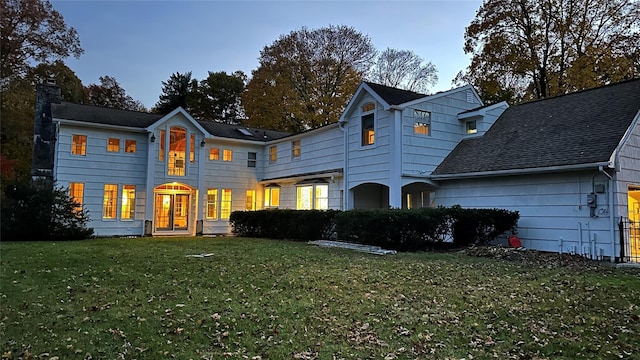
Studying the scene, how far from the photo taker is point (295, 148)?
21609 mm

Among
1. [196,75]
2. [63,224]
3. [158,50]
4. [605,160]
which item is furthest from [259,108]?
[605,160]

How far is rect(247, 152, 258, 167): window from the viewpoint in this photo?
23000 mm

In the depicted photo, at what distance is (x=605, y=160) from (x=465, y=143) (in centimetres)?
644

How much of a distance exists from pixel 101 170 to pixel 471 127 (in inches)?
631

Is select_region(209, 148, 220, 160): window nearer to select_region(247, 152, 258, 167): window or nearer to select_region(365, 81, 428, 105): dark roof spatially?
select_region(247, 152, 258, 167): window

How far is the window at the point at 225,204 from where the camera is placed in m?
21.7

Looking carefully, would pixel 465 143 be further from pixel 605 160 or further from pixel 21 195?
pixel 21 195

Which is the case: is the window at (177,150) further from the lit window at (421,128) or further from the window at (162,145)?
the lit window at (421,128)

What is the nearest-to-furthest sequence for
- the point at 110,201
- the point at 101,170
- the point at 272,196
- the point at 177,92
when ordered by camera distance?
the point at 101,170
the point at 110,201
the point at 272,196
the point at 177,92

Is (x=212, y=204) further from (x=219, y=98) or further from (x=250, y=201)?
(x=219, y=98)

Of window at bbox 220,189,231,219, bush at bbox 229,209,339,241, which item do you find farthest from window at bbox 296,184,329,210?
window at bbox 220,189,231,219

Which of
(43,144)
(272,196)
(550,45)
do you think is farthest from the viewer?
(550,45)

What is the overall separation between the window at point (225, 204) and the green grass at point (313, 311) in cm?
1259

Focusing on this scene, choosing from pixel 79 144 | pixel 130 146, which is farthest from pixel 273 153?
pixel 79 144
